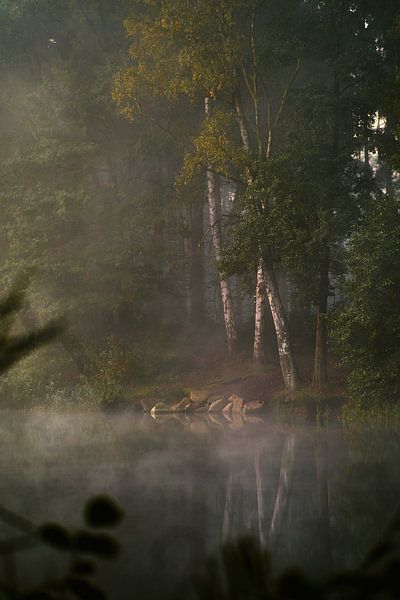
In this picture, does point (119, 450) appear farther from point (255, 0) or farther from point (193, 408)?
point (255, 0)

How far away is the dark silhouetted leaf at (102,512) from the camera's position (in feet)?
2.63

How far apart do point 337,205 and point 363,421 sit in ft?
18.4

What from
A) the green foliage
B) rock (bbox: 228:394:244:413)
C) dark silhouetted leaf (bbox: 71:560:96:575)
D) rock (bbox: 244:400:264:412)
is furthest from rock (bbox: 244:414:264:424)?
dark silhouetted leaf (bbox: 71:560:96:575)

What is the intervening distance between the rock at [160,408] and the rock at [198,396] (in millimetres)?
735

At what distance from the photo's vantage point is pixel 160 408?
22375 mm

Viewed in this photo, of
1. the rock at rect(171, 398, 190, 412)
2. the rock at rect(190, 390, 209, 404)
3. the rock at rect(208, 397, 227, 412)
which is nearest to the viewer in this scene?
the rock at rect(208, 397, 227, 412)

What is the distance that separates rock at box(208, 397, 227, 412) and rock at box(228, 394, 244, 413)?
196 millimetres

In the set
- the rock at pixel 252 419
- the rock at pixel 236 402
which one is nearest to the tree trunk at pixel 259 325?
the rock at pixel 236 402

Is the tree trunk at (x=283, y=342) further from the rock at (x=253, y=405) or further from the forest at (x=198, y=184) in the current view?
the rock at (x=253, y=405)

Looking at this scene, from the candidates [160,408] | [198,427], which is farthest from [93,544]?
[160,408]

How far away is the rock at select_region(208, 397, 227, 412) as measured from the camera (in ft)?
72.6

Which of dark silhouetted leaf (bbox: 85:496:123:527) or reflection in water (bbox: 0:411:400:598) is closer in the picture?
dark silhouetted leaf (bbox: 85:496:123:527)

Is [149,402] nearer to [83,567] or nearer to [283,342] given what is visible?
[283,342]

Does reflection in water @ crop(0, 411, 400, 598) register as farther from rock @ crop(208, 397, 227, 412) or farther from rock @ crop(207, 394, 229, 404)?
rock @ crop(207, 394, 229, 404)
